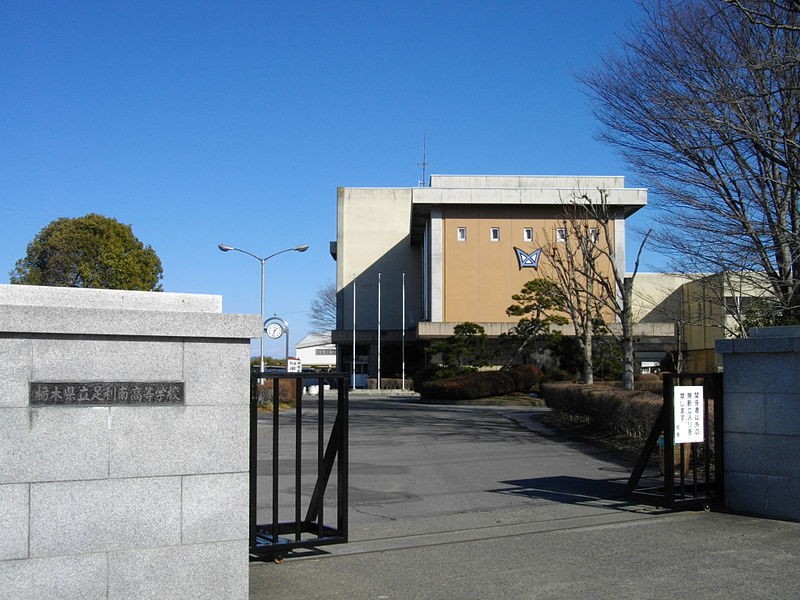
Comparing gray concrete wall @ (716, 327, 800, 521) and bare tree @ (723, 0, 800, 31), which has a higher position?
bare tree @ (723, 0, 800, 31)

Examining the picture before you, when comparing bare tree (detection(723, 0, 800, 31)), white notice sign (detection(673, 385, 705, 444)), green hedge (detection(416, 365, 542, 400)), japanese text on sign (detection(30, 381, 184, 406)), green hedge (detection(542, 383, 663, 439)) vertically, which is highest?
bare tree (detection(723, 0, 800, 31))

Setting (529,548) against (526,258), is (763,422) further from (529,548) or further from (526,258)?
(526,258)

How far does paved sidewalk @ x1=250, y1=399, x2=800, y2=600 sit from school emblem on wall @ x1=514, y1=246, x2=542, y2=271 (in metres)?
43.0

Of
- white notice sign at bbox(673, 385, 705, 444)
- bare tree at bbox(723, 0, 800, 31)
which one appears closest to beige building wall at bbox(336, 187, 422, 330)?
bare tree at bbox(723, 0, 800, 31)

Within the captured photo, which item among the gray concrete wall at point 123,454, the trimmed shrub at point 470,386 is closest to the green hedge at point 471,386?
the trimmed shrub at point 470,386

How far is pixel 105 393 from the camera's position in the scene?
17.8ft

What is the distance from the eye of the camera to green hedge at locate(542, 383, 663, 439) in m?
16.0

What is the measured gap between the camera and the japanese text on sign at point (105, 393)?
5.24 meters

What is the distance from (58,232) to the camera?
45938mm

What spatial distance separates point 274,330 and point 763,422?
2306 centimetres

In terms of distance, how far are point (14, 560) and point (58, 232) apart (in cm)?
4418

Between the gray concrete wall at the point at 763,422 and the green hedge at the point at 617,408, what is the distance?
586 centimetres

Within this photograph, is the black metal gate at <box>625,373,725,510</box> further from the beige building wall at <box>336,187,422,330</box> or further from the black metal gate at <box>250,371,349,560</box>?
the beige building wall at <box>336,187,422,330</box>

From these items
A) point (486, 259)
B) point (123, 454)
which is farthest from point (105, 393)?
point (486, 259)
